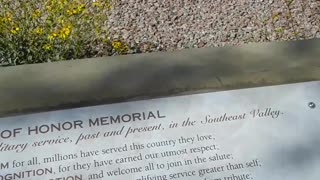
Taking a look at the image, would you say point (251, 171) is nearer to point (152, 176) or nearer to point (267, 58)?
point (152, 176)

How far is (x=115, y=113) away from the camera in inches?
76.1

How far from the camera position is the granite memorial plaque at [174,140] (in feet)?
5.90

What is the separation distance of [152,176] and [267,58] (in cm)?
83

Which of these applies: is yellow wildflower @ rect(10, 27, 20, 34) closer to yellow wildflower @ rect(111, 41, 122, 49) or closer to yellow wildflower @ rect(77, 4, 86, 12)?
yellow wildflower @ rect(77, 4, 86, 12)

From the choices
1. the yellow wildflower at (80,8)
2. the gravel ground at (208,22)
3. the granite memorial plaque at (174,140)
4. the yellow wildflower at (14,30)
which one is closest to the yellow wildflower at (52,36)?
the yellow wildflower at (14,30)

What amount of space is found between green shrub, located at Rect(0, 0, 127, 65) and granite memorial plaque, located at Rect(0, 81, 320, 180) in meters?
2.07

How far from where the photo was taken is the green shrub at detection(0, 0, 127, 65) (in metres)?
3.95

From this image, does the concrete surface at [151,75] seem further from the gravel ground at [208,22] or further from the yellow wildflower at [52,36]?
the gravel ground at [208,22]

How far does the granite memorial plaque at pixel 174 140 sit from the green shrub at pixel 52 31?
207 cm

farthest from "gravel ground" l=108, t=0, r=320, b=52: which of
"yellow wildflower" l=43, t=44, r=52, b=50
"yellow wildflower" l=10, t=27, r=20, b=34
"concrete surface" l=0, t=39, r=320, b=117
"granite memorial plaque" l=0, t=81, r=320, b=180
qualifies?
"granite memorial plaque" l=0, t=81, r=320, b=180

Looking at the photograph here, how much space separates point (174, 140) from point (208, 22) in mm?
3069

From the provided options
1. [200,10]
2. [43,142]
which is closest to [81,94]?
[43,142]

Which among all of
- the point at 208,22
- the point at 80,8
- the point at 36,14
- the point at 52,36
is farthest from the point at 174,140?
the point at 208,22

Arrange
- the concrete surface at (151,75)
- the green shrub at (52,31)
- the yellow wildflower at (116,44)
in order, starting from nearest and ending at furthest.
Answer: the concrete surface at (151,75) → the green shrub at (52,31) → the yellow wildflower at (116,44)
